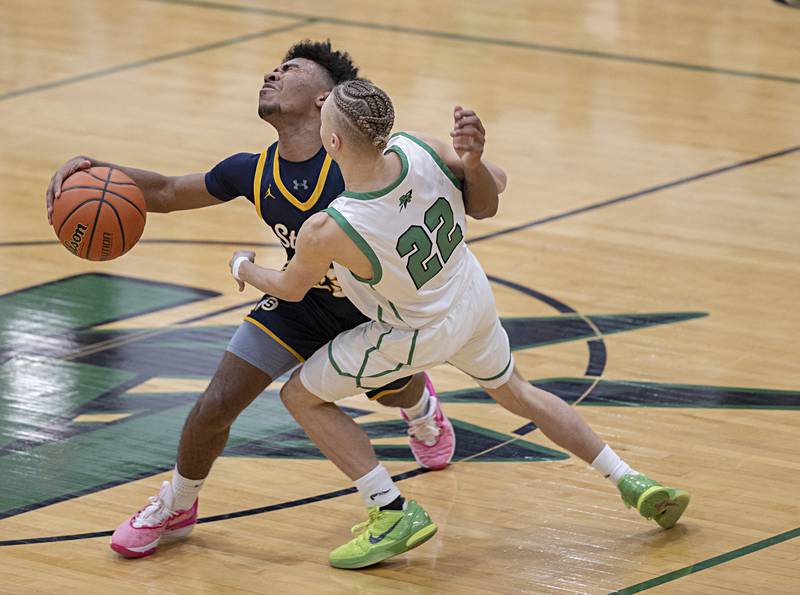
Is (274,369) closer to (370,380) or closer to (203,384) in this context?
(370,380)

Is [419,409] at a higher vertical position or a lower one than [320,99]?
lower

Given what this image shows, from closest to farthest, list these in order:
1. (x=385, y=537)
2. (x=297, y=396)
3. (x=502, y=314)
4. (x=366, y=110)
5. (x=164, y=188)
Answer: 1. (x=366, y=110)
2. (x=385, y=537)
3. (x=297, y=396)
4. (x=164, y=188)
5. (x=502, y=314)

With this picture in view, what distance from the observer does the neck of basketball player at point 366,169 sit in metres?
4.47

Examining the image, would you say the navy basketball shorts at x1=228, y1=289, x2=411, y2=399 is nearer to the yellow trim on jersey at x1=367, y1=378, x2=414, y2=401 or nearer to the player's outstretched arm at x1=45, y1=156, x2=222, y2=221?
the yellow trim on jersey at x1=367, y1=378, x2=414, y2=401

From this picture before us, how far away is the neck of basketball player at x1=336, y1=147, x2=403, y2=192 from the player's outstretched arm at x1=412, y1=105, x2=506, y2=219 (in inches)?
7.4

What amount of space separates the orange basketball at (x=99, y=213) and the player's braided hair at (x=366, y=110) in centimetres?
92

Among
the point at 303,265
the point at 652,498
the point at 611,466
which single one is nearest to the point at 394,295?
the point at 303,265

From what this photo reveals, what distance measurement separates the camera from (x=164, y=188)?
5176 mm

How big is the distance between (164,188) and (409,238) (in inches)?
41.7

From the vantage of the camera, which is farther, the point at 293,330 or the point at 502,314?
the point at 502,314

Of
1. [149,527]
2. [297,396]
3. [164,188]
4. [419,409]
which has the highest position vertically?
[164,188]

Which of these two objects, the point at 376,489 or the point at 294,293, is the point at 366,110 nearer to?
the point at 294,293

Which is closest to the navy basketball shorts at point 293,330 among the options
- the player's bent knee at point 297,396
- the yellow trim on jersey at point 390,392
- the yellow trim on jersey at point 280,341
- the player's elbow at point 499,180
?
the yellow trim on jersey at point 280,341

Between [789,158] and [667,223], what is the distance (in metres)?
1.65
